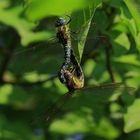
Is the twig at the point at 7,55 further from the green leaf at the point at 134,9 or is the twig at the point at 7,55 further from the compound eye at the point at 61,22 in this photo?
the green leaf at the point at 134,9

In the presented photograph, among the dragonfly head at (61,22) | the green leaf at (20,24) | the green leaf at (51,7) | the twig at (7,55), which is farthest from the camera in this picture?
the twig at (7,55)

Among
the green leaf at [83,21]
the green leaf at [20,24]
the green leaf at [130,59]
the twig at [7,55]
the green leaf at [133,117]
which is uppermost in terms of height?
the green leaf at [83,21]

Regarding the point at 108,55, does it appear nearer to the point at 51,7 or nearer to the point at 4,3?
the point at 4,3

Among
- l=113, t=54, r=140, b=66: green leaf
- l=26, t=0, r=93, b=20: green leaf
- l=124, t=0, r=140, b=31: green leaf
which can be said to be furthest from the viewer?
l=113, t=54, r=140, b=66: green leaf

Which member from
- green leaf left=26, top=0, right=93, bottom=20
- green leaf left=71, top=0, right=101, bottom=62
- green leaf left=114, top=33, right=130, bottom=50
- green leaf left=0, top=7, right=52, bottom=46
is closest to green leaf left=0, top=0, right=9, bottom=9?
green leaf left=0, top=7, right=52, bottom=46

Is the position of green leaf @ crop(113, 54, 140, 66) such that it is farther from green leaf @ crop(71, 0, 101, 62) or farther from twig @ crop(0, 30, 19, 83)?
green leaf @ crop(71, 0, 101, 62)

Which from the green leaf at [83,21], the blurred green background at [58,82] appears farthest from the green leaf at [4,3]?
the green leaf at [83,21]

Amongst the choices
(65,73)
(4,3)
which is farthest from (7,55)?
(65,73)
